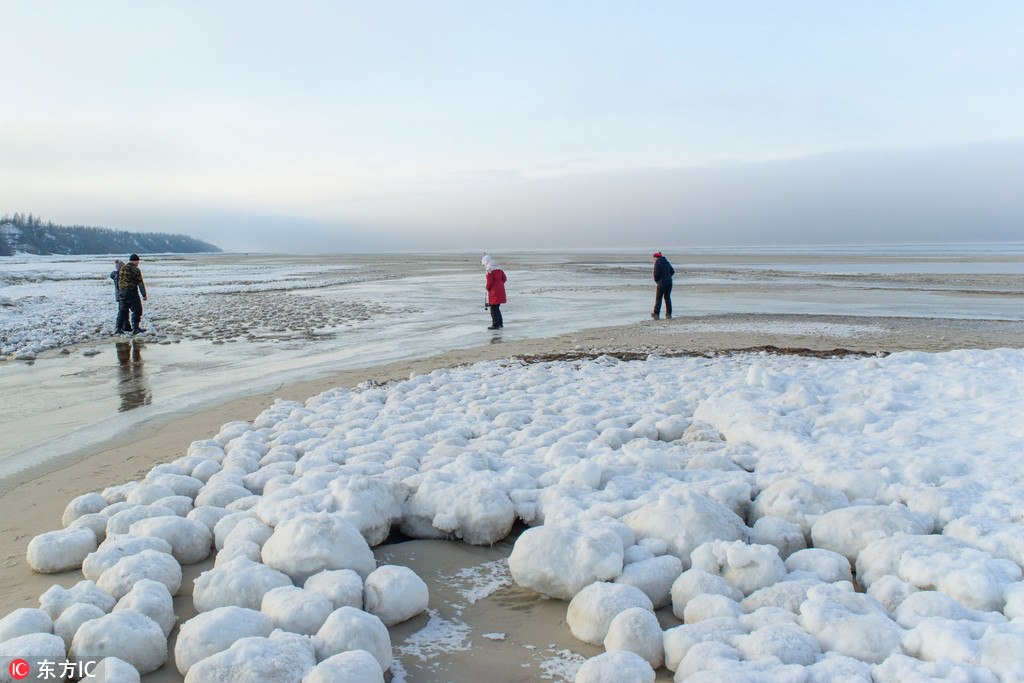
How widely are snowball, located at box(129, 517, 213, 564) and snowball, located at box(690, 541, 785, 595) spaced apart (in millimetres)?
2767

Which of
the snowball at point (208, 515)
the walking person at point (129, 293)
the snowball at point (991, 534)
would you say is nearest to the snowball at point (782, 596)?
the snowball at point (991, 534)

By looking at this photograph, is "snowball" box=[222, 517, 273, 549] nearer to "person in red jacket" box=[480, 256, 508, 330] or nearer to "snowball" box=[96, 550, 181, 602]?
"snowball" box=[96, 550, 181, 602]

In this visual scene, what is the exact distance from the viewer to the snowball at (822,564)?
10.7ft

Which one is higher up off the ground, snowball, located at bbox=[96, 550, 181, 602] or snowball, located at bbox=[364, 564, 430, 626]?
snowball, located at bbox=[96, 550, 181, 602]

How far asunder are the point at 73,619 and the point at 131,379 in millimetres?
7754

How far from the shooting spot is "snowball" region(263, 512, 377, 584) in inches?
131

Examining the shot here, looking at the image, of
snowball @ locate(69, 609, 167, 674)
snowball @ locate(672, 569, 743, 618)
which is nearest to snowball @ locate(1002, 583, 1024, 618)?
snowball @ locate(672, 569, 743, 618)

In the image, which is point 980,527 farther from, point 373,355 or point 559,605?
point 373,355

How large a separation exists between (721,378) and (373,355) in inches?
240

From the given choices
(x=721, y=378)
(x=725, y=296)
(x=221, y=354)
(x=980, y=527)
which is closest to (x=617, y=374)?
(x=721, y=378)

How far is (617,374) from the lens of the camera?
819 cm

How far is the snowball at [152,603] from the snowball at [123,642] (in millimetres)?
160

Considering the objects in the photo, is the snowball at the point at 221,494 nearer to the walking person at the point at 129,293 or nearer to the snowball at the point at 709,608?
the snowball at the point at 709,608

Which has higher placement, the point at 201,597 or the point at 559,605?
the point at 201,597
